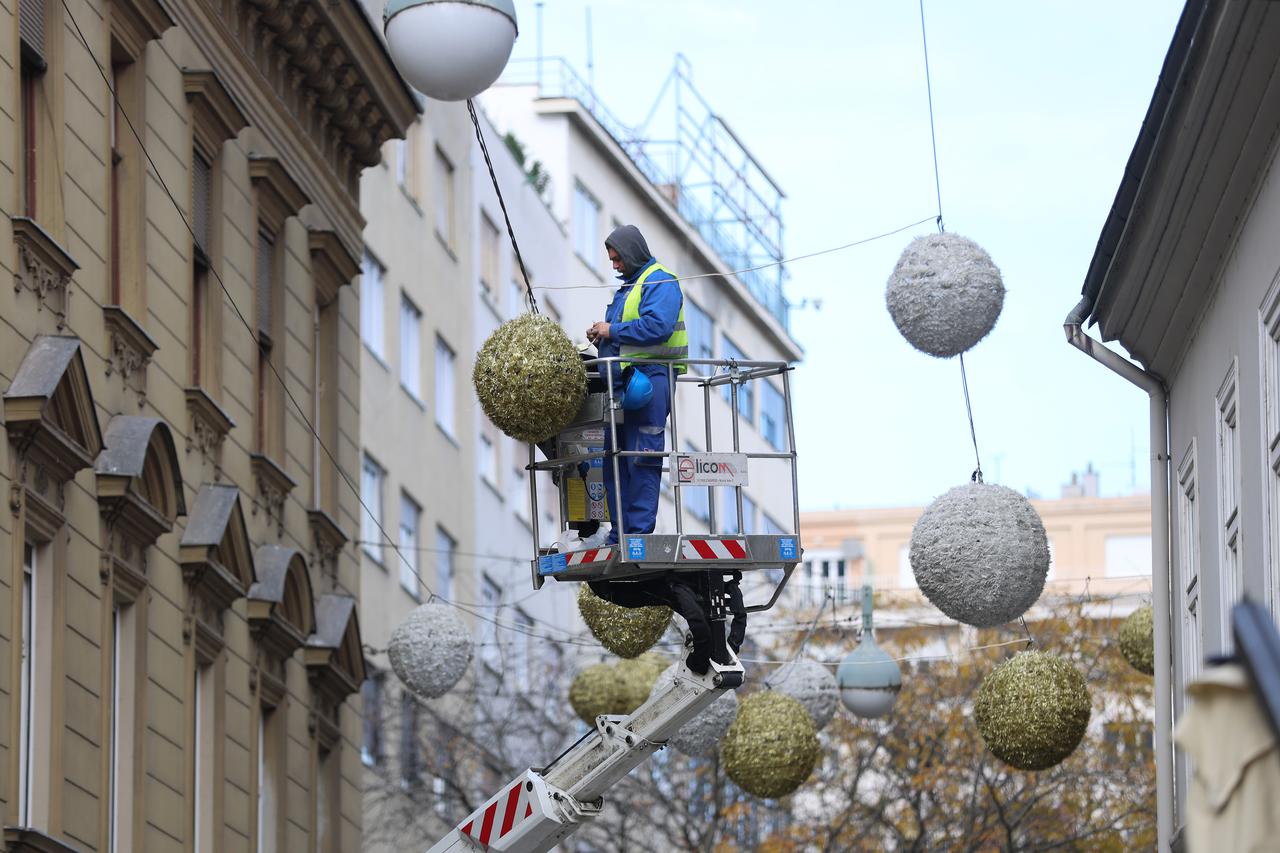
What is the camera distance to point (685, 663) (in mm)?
16609

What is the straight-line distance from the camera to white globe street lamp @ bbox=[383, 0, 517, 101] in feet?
46.9

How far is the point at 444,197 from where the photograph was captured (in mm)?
43094

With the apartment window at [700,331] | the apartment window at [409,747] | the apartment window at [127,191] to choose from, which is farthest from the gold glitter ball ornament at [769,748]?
the apartment window at [700,331]

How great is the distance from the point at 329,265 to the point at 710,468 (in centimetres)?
1111

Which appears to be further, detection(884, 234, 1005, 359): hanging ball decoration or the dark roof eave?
detection(884, 234, 1005, 359): hanging ball decoration

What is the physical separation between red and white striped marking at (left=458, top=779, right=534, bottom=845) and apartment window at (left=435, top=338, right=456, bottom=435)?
2408cm

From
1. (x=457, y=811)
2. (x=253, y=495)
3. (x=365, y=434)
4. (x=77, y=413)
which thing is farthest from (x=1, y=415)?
(x=457, y=811)

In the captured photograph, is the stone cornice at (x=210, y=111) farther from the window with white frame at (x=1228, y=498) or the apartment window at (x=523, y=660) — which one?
the apartment window at (x=523, y=660)

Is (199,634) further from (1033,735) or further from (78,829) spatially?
(1033,735)

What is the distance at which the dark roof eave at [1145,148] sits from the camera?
14797 mm

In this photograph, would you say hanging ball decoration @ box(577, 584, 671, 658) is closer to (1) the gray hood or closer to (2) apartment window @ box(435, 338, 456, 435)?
(1) the gray hood

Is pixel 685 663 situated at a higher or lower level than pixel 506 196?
lower

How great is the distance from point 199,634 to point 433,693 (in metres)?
2.61

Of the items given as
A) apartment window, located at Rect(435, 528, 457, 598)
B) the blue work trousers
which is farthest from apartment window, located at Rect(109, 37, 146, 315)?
apartment window, located at Rect(435, 528, 457, 598)
